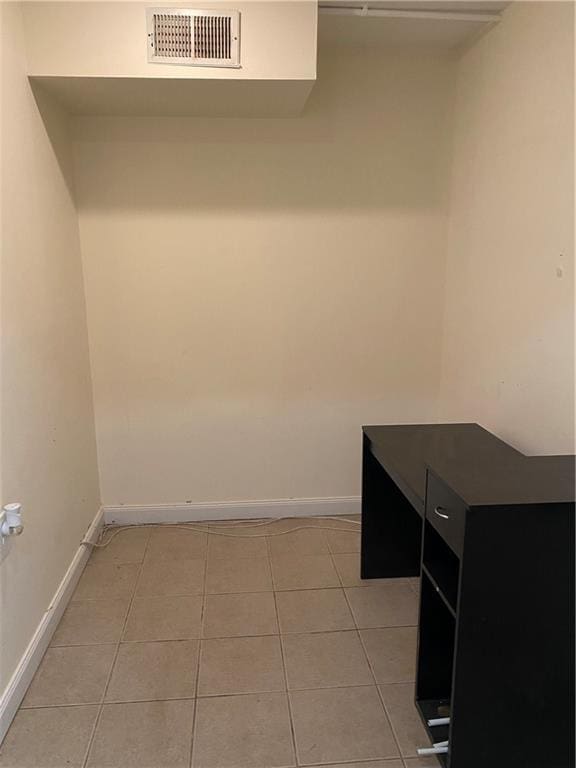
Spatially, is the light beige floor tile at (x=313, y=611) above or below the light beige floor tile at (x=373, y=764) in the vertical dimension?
above

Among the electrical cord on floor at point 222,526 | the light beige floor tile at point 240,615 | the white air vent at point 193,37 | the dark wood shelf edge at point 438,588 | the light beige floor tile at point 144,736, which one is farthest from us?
the electrical cord on floor at point 222,526

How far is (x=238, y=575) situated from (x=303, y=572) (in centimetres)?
32

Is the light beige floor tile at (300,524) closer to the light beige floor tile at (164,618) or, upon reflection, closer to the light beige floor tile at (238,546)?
the light beige floor tile at (238,546)

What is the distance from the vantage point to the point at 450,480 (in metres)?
1.49

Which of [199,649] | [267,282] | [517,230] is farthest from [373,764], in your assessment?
[267,282]

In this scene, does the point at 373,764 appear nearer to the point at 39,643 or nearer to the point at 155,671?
the point at 155,671

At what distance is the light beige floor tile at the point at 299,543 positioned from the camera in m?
2.74

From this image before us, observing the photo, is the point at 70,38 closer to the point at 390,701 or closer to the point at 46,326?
the point at 46,326

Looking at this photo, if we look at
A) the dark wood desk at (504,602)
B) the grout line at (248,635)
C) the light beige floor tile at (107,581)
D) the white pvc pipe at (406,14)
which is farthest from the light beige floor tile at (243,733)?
Result: the white pvc pipe at (406,14)

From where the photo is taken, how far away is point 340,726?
5.53ft

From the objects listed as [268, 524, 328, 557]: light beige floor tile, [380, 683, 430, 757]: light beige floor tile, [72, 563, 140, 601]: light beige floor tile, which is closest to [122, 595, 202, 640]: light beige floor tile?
[72, 563, 140, 601]: light beige floor tile

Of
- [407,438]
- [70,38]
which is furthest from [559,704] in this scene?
[70,38]

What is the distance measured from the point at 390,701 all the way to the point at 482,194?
2155 mm

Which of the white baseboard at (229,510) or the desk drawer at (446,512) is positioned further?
the white baseboard at (229,510)
